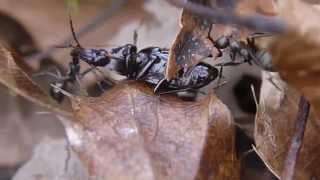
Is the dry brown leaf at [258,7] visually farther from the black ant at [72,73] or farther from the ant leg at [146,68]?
the black ant at [72,73]

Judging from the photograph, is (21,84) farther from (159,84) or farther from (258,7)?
(258,7)

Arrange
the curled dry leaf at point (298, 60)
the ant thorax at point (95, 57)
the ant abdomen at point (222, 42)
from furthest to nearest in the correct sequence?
the ant thorax at point (95, 57)
the ant abdomen at point (222, 42)
the curled dry leaf at point (298, 60)

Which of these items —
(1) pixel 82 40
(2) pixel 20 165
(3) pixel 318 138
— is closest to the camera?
(3) pixel 318 138

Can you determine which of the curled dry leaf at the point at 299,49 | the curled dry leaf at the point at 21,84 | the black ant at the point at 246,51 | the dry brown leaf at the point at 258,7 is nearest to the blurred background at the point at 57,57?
the black ant at the point at 246,51

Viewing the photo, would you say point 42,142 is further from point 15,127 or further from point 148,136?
point 148,136

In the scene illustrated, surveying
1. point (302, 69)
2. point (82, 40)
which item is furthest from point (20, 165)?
point (302, 69)

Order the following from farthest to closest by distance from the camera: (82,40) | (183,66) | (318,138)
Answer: (82,40) < (183,66) < (318,138)

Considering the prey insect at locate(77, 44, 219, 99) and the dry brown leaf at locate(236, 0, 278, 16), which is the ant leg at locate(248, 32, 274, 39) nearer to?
the dry brown leaf at locate(236, 0, 278, 16)

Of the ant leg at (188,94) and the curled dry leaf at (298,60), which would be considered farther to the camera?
the ant leg at (188,94)
